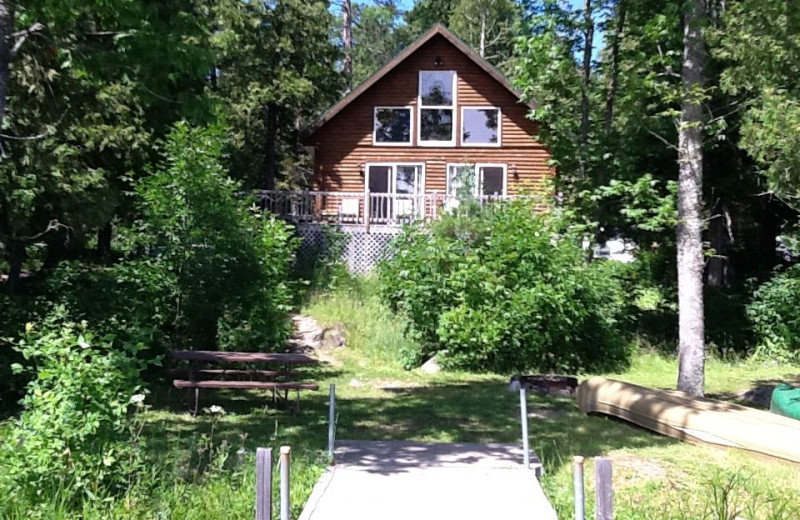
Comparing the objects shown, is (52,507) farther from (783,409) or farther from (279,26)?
(279,26)

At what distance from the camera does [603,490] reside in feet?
11.7

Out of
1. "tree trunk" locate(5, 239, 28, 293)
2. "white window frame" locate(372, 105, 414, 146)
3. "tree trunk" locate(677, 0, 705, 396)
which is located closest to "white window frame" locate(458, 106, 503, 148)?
"white window frame" locate(372, 105, 414, 146)

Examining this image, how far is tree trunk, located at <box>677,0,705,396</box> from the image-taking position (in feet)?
33.5

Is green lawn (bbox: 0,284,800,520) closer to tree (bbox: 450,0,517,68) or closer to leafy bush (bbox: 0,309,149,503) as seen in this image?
leafy bush (bbox: 0,309,149,503)

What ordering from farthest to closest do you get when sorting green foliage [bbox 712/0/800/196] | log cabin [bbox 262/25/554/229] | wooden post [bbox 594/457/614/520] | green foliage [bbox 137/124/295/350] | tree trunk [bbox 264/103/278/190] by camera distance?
tree trunk [bbox 264/103/278/190] → log cabin [bbox 262/25/554/229] → green foliage [bbox 137/124/295/350] → green foliage [bbox 712/0/800/196] → wooden post [bbox 594/457/614/520]

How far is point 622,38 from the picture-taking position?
17531mm

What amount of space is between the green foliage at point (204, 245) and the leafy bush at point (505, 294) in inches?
131

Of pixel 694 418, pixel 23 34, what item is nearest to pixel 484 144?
pixel 694 418

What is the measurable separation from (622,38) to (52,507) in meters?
16.9

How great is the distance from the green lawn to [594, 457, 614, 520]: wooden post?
1.51 metres

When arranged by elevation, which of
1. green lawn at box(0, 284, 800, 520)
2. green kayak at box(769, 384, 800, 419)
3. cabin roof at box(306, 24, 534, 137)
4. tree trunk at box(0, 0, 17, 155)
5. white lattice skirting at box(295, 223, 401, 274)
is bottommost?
green lawn at box(0, 284, 800, 520)

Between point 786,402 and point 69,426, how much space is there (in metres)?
8.65

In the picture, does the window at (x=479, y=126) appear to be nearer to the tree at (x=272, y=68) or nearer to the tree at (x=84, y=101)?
the tree at (x=272, y=68)

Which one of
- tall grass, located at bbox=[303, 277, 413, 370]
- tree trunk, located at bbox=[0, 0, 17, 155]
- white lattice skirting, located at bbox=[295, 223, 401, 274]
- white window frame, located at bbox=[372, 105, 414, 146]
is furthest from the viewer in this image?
white window frame, located at bbox=[372, 105, 414, 146]
